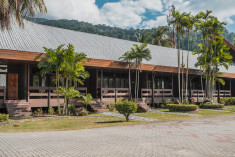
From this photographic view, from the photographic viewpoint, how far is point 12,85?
56.5 ft

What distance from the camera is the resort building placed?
15066 mm

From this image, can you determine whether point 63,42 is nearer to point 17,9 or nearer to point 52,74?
point 52,74

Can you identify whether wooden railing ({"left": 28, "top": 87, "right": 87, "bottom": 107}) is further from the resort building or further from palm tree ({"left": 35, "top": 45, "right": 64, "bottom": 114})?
palm tree ({"left": 35, "top": 45, "right": 64, "bottom": 114})

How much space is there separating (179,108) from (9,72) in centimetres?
1438

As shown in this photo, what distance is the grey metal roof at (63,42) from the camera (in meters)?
16.1

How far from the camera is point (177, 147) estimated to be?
6957 mm

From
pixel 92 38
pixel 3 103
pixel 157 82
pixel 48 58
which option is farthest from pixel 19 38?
pixel 157 82

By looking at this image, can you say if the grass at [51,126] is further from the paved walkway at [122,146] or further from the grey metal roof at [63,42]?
the grey metal roof at [63,42]

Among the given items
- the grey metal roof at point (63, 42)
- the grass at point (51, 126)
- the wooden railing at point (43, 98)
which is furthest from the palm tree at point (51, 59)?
the grass at point (51, 126)

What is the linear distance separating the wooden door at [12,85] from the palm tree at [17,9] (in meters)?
7.32

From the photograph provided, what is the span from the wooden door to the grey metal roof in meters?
2.82

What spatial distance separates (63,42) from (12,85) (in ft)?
18.6

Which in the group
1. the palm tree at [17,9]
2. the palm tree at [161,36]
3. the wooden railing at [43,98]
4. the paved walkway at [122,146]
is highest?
the palm tree at [161,36]

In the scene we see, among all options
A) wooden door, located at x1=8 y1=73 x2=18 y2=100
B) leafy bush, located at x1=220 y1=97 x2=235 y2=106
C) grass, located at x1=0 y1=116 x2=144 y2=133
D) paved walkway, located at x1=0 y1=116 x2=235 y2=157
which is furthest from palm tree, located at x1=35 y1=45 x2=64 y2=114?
leafy bush, located at x1=220 y1=97 x2=235 y2=106
